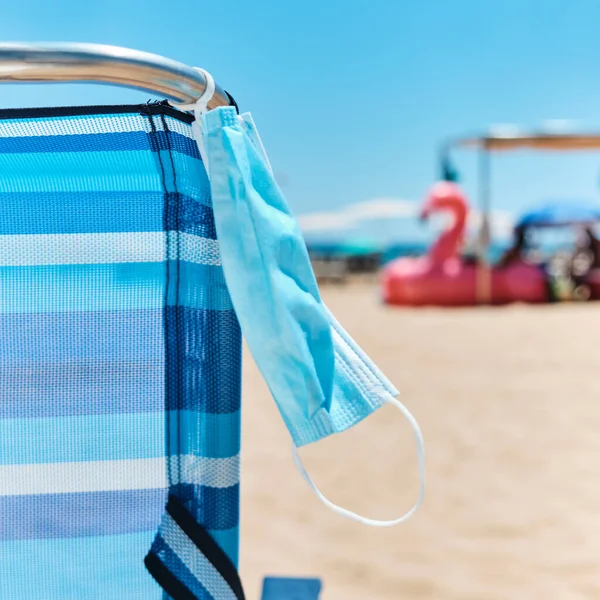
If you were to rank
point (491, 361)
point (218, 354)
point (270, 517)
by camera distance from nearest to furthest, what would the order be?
point (218, 354)
point (270, 517)
point (491, 361)

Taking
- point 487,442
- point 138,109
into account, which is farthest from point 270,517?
point 138,109

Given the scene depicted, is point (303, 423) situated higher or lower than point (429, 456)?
higher

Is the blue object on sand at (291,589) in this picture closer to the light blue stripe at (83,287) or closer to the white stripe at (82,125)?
the light blue stripe at (83,287)

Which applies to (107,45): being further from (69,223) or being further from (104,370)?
(104,370)

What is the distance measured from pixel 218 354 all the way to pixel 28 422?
0.31 meters

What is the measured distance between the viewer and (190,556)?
1.04 metres

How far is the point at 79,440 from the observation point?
1.03m

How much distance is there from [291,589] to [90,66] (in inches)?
37.3

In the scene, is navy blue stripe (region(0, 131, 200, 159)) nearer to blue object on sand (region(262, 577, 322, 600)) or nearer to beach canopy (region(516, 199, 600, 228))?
blue object on sand (region(262, 577, 322, 600))

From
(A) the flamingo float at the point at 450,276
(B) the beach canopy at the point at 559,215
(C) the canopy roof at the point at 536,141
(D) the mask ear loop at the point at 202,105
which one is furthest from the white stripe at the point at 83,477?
(B) the beach canopy at the point at 559,215

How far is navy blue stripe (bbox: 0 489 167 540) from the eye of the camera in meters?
1.02

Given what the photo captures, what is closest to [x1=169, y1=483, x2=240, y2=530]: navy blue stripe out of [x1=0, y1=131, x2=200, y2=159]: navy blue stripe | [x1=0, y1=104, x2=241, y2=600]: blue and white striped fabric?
[x1=0, y1=104, x2=241, y2=600]: blue and white striped fabric

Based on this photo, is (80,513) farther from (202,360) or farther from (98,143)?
(98,143)

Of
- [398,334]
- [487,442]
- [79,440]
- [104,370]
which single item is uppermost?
[104,370]
